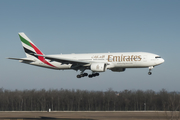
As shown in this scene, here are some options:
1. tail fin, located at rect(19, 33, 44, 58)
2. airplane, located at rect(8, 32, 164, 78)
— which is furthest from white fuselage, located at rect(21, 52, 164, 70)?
tail fin, located at rect(19, 33, 44, 58)

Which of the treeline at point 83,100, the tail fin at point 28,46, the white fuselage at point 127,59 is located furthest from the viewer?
the treeline at point 83,100

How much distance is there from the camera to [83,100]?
12025 cm

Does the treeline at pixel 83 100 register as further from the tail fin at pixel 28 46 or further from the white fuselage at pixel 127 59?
the white fuselage at pixel 127 59

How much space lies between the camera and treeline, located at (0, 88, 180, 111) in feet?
373

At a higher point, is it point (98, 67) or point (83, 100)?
point (98, 67)

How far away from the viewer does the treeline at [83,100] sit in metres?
114

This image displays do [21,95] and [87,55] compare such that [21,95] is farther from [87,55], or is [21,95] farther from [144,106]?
[87,55]

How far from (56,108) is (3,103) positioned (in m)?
26.5

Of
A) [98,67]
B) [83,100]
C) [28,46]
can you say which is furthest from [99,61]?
[83,100]

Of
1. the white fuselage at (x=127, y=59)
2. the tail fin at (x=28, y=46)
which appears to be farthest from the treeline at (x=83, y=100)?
the white fuselage at (x=127, y=59)

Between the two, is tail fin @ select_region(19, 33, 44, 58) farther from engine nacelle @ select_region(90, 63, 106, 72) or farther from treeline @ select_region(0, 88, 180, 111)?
treeline @ select_region(0, 88, 180, 111)

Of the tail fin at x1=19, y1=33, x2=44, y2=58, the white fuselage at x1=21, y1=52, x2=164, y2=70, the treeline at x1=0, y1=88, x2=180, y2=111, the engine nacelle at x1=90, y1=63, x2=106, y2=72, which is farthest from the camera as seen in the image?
the treeline at x1=0, y1=88, x2=180, y2=111

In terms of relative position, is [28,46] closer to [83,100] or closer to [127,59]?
[127,59]

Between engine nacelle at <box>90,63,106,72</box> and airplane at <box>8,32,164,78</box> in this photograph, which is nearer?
airplane at <box>8,32,164,78</box>
